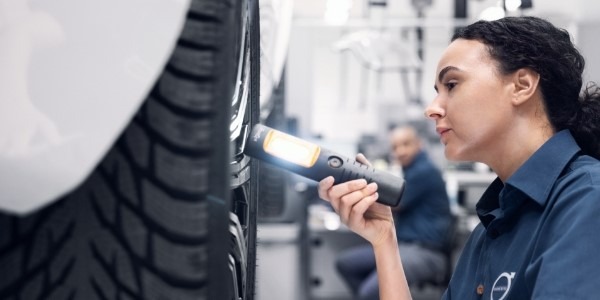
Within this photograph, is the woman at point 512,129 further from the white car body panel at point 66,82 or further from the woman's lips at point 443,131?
the white car body panel at point 66,82

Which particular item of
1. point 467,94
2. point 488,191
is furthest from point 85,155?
point 488,191

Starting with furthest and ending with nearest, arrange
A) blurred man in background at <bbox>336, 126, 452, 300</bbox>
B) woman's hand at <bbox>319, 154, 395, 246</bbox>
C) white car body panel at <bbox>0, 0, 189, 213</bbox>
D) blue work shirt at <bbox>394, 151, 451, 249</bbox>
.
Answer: blue work shirt at <bbox>394, 151, 451, 249</bbox> < blurred man in background at <bbox>336, 126, 452, 300</bbox> < woman's hand at <bbox>319, 154, 395, 246</bbox> < white car body panel at <bbox>0, 0, 189, 213</bbox>

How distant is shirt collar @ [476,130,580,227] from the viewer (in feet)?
3.96

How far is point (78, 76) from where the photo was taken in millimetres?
391

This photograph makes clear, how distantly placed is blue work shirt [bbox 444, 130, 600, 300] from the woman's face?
8 centimetres

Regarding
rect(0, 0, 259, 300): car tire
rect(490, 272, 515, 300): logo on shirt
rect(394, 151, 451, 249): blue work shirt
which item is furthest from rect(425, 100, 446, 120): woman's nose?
rect(394, 151, 451, 249): blue work shirt

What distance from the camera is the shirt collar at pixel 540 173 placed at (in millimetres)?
1207

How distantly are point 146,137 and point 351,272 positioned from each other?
5.06 meters

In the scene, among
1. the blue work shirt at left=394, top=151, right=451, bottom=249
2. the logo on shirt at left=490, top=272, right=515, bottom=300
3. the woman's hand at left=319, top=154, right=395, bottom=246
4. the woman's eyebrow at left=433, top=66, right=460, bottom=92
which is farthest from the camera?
the blue work shirt at left=394, top=151, right=451, bottom=249

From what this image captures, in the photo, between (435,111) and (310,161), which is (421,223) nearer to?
(435,111)

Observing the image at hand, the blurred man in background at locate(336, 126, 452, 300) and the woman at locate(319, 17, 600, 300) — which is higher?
the woman at locate(319, 17, 600, 300)

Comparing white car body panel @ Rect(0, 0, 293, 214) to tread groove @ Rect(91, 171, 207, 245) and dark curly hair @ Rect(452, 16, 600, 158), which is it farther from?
dark curly hair @ Rect(452, 16, 600, 158)

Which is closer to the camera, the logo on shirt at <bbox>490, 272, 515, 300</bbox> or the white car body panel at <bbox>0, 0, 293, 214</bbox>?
the white car body panel at <bbox>0, 0, 293, 214</bbox>

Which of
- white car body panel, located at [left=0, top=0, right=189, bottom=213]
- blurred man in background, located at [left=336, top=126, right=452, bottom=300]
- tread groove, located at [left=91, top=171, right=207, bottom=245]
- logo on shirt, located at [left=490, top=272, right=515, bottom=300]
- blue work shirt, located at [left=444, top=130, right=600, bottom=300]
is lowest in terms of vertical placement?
blurred man in background, located at [left=336, top=126, right=452, bottom=300]
